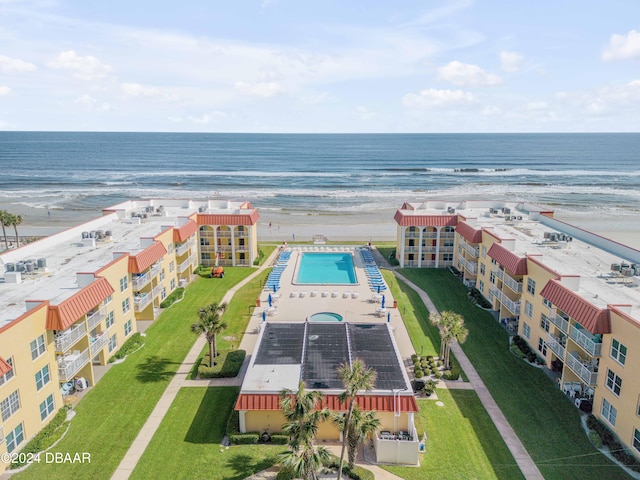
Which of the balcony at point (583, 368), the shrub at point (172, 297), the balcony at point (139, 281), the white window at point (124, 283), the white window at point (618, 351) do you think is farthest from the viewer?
the shrub at point (172, 297)

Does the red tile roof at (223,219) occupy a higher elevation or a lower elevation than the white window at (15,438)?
higher

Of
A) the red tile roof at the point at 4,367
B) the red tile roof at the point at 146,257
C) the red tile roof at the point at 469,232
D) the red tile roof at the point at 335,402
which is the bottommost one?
the red tile roof at the point at 335,402

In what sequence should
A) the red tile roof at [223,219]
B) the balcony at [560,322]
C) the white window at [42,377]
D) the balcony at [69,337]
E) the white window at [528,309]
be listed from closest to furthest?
1. the white window at [42,377]
2. the balcony at [69,337]
3. the balcony at [560,322]
4. the white window at [528,309]
5. the red tile roof at [223,219]

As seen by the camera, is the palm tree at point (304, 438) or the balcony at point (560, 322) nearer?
the palm tree at point (304, 438)

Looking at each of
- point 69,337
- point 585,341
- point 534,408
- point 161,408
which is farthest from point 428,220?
point 69,337

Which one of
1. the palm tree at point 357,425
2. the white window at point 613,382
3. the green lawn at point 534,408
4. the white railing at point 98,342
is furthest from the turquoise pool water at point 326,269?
the palm tree at point 357,425

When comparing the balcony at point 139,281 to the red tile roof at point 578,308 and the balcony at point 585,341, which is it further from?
the balcony at point 585,341

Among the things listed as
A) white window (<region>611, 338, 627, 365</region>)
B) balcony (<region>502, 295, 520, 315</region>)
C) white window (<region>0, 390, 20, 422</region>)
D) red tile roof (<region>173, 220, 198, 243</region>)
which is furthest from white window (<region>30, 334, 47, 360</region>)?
balcony (<region>502, 295, 520, 315</region>)

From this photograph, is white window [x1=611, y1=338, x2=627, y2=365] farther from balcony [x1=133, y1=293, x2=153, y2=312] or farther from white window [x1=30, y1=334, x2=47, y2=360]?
balcony [x1=133, y1=293, x2=153, y2=312]
